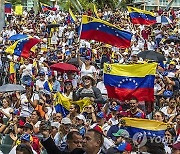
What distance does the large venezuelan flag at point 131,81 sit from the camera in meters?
12.6

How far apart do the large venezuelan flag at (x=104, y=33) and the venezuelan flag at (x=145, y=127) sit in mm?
4743

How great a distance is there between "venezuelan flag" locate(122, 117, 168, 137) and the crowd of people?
0.47 feet

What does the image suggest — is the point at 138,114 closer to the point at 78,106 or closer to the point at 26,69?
the point at 78,106

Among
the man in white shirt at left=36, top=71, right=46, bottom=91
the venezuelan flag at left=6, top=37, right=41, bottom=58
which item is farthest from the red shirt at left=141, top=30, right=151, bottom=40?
the man in white shirt at left=36, top=71, right=46, bottom=91

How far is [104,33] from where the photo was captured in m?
15.5

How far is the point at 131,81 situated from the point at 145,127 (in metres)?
2.41

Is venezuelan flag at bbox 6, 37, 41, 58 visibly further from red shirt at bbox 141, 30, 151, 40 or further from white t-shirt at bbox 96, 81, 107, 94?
red shirt at bbox 141, 30, 151, 40

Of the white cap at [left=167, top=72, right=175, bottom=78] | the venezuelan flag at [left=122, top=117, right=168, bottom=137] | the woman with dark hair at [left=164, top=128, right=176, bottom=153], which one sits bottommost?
the white cap at [left=167, top=72, right=175, bottom=78]

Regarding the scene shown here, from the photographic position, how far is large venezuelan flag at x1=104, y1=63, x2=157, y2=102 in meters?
12.6

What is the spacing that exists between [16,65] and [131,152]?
43.6ft

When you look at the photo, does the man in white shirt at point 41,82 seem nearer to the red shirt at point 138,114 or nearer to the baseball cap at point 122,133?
the red shirt at point 138,114

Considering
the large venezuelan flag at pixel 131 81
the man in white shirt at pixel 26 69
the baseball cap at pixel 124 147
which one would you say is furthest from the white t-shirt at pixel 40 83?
the baseball cap at pixel 124 147

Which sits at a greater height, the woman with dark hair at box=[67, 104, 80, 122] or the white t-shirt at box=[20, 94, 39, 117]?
the woman with dark hair at box=[67, 104, 80, 122]

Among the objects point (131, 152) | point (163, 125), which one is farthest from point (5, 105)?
point (131, 152)
